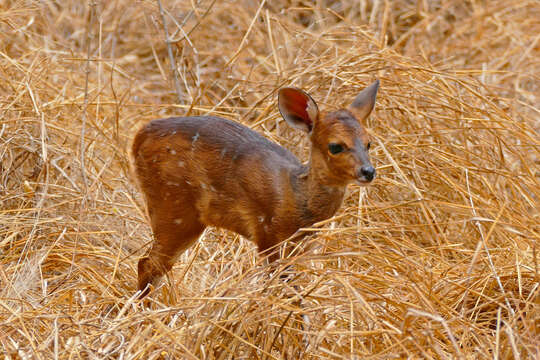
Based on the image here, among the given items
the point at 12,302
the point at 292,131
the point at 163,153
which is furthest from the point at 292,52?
the point at 12,302

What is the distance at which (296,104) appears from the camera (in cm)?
369

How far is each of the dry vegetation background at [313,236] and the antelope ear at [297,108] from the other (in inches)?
17.8

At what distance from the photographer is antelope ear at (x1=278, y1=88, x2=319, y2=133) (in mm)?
3623

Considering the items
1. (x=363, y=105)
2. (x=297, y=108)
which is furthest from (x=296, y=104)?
(x=363, y=105)

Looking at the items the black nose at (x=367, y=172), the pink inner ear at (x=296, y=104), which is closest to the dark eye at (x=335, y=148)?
the black nose at (x=367, y=172)

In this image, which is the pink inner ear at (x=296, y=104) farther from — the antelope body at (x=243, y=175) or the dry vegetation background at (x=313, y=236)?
the dry vegetation background at (x=313, y=236)

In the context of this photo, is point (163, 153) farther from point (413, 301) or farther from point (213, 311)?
point (413, 301)

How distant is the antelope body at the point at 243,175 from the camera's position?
3547 mm

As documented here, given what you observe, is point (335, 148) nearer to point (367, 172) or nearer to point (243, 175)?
point (367, 172)

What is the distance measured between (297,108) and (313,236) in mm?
538

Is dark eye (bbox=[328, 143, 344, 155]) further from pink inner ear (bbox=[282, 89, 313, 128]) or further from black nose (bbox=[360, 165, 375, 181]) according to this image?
pink inner ear (bbox=[282, 89, 313, 128])

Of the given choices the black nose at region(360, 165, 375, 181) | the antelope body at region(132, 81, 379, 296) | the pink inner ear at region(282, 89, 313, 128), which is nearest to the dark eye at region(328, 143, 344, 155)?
the antelope body at region(132, 81, 379, 296)

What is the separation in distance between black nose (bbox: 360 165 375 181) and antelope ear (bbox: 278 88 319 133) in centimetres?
37

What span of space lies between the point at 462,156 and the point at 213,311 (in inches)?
84.2
